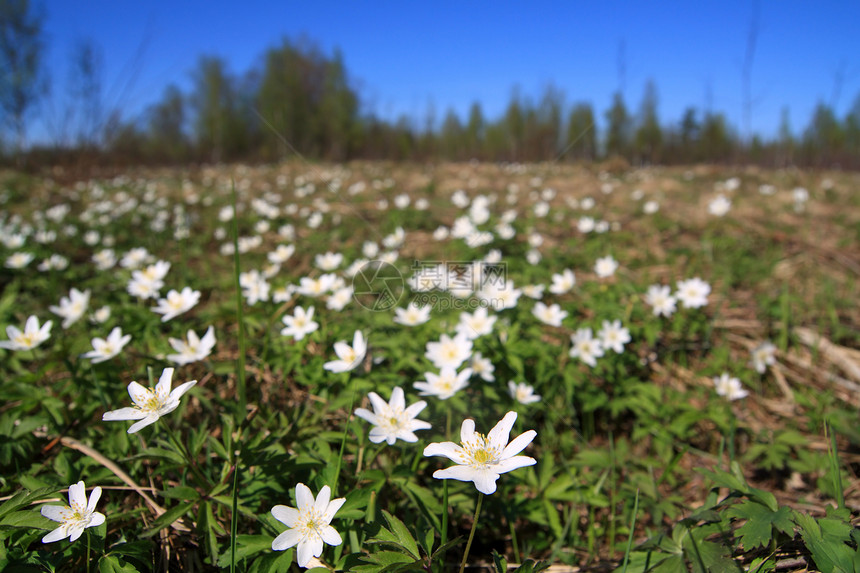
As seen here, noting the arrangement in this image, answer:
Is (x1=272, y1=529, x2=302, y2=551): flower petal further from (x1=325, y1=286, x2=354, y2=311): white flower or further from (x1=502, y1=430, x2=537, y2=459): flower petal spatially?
(x1=325, y1=286, x2=354, y2=311): white flower

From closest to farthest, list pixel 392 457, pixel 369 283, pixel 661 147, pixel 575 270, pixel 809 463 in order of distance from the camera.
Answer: pixel 392 457
pixel 809 463
pixel 369 283
pixel 575 270
pixel 661 147

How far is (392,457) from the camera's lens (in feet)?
5.97

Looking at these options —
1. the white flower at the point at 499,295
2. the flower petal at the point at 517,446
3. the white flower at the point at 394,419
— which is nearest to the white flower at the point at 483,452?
the flower petal at the point at 517,446

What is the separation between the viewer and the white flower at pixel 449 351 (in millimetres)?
1969

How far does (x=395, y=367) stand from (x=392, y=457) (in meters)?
0.42

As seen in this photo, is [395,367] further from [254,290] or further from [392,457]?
[254,290]

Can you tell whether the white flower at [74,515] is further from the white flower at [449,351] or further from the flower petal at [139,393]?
the white flower at [449,351]

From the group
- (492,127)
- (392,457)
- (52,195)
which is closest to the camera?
(392,457)

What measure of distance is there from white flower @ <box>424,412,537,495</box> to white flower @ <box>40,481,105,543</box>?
0.93 metres

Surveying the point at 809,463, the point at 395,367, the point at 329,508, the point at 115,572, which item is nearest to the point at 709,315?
the point at 809,463

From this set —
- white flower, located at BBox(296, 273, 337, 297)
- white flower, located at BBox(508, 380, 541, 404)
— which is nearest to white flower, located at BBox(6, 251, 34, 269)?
white flower, located at BBox(296, 273, 337, 297)

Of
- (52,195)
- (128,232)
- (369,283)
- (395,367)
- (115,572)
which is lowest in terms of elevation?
(115,572)

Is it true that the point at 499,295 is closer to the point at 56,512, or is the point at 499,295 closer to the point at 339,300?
the point at 339,300

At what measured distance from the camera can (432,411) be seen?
198cm
